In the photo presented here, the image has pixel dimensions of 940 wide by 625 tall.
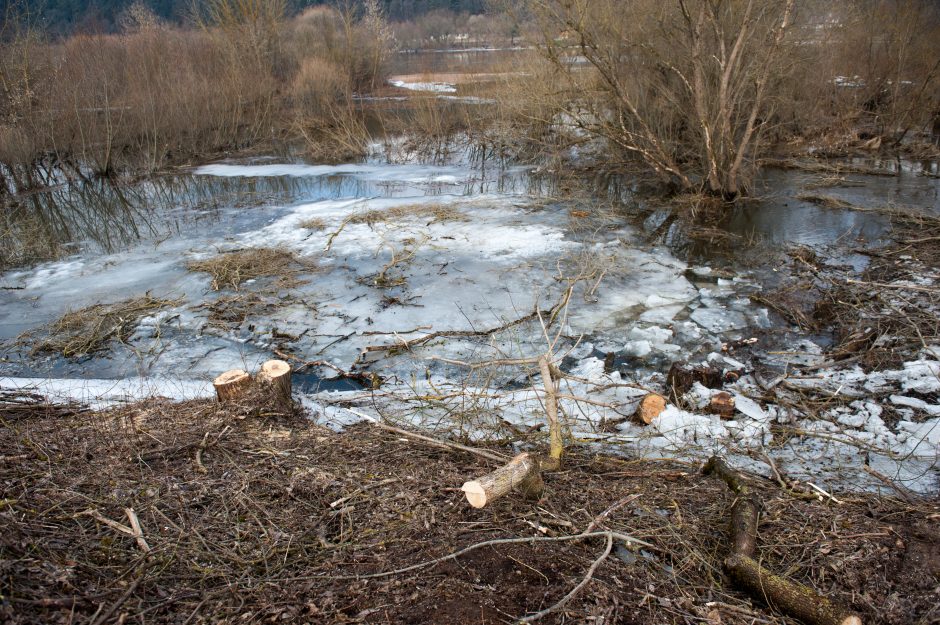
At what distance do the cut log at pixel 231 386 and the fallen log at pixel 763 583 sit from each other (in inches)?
140

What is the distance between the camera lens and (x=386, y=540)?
301 centimetres

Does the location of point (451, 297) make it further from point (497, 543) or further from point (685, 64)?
point (685, 64)

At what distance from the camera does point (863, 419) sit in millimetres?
4504

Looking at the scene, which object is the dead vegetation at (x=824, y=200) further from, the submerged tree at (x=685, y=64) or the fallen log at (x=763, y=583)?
the fallen log at (x=763, y=583)

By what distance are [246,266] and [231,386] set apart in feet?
15.1

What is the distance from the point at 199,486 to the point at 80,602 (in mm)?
1115

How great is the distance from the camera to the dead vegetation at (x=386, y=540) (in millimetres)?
2529

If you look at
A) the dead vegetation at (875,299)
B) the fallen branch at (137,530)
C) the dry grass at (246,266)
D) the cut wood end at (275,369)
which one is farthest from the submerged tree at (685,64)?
the fallen branch at (137,530)

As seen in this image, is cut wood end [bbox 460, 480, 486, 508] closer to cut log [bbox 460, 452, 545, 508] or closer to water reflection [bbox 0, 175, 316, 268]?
cut log [bbox 460, 452, 545, 508]

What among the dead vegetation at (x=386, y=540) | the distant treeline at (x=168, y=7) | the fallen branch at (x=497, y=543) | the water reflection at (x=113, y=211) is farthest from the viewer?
the distant treeline at (x=168, y=7)

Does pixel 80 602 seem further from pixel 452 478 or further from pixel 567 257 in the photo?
pixel 567 257

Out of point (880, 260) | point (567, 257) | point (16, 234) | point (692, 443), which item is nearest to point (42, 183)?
point (16, 234)

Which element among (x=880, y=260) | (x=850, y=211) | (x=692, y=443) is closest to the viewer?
(x=692, y=443)

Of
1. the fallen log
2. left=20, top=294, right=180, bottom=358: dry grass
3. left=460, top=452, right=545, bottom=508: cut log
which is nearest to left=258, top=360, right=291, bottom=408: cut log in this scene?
left=460, top=452, right=545, bottom=508: cut log
